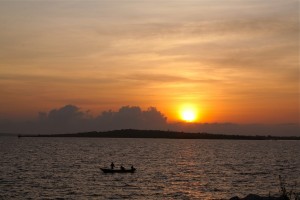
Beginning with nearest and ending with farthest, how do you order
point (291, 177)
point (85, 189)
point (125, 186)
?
point (85, 189) → point (125, 186) → point (291, 177)

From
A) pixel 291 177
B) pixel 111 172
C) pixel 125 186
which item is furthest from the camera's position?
pixel 111 172

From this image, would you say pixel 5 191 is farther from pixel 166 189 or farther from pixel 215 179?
pixel 215 179

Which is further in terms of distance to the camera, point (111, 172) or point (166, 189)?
point (111, 172)

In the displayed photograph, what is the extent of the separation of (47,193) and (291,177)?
135ft

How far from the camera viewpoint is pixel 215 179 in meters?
69.5

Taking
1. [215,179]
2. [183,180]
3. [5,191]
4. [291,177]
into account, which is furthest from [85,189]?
[291,177]

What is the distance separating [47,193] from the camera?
52.9m

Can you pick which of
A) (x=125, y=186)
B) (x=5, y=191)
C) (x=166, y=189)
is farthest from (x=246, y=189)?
(x=5, y=191)

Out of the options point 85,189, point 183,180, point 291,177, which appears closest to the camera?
point 85,189

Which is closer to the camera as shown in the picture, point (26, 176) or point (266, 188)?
point (266, 188)

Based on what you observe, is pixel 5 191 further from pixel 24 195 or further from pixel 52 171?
pixel 52 171

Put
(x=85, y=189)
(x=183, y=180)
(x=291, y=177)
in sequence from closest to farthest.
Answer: (x=85, y=189) → (x=183, y=180) → (x=291, y=177)

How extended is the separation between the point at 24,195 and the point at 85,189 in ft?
27.4

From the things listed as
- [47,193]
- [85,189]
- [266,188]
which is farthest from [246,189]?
[47,193]
